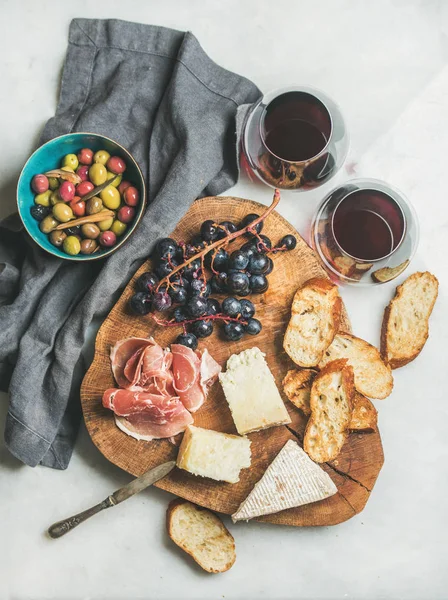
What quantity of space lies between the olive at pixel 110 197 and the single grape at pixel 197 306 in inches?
15.5

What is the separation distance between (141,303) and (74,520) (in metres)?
0.74

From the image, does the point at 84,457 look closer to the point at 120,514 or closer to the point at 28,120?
the point at 120,514

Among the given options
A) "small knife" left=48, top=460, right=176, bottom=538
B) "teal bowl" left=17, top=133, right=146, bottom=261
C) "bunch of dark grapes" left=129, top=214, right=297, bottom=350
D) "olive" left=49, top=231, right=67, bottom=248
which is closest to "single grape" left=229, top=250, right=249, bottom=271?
"bunch of dark grapes" left=129, top=214, right=297, bottom=350

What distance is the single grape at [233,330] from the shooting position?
5.72 feet

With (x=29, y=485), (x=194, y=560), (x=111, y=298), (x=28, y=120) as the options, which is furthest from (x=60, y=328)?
(x=194, y=560)

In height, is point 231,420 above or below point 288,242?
below

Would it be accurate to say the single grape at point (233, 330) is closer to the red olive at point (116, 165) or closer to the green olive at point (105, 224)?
the green olive at point (105, 224)

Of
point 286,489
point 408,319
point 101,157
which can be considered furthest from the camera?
point 408,319

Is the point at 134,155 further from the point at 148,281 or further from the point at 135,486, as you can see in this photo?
the point at 135,486

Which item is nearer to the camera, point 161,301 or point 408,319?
point 161,301

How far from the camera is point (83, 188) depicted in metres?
1.77

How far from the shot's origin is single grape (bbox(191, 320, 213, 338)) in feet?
5.72

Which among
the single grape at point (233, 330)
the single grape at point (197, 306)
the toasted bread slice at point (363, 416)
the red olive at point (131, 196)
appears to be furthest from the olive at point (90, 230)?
the toasted bread slice at point (363, 416)

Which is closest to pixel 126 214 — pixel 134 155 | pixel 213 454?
pixel 134 155
